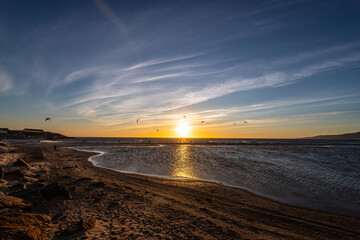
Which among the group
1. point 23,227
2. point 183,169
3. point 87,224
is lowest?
point 183,169

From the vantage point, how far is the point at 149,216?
24.4 feet

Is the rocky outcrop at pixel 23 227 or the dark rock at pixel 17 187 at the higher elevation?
the rocky outcrop at pixel 23 227

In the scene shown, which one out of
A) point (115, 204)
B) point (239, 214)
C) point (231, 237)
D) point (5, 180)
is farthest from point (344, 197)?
point (5, 180)

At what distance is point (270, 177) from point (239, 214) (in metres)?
10.5

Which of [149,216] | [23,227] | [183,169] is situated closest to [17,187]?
[23,227]

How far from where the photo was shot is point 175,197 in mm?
10336

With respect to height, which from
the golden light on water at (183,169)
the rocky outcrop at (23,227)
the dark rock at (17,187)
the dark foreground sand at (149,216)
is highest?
the rocky outcrop at (23,227)

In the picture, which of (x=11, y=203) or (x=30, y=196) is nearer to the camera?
(x=11, y=203)

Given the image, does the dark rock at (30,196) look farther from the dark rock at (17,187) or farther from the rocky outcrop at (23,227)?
the rocky outcrop at (23,227)

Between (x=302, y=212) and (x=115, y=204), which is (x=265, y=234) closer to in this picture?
(x=302, y=212)

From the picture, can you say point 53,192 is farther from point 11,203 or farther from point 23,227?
point 23,227

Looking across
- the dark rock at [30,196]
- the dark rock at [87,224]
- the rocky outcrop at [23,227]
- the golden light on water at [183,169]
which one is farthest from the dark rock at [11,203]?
the golden light on water at [183,169]

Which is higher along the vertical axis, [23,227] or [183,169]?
[23,227]

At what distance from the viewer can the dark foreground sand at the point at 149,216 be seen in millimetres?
5809
